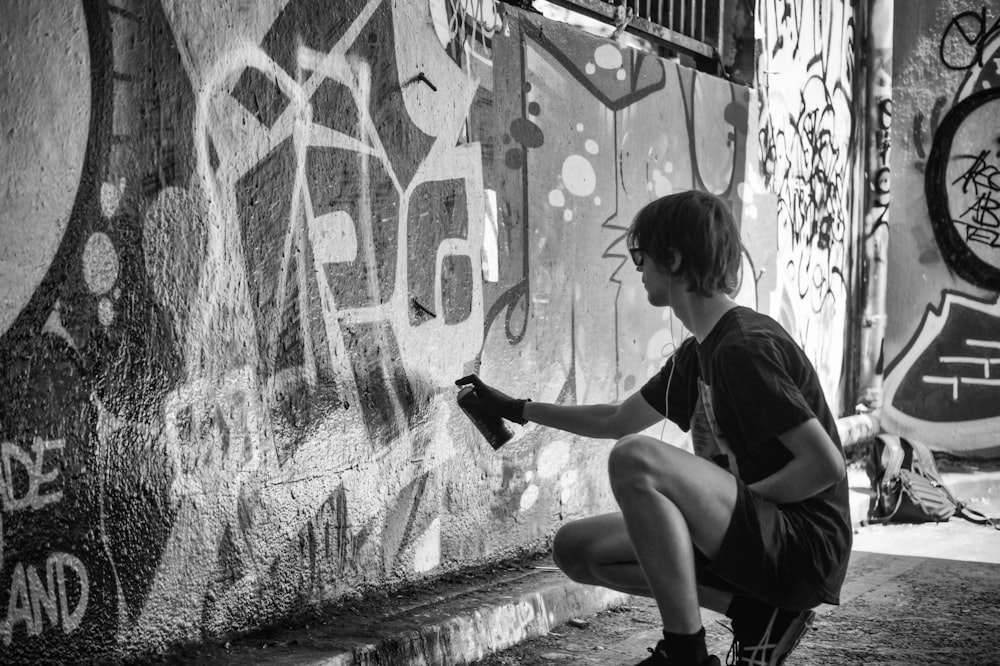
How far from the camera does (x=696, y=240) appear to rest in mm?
2893

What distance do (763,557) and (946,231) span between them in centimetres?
603

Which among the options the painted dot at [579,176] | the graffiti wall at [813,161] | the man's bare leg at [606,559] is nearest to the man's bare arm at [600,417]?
the man's bare leg at [606,559]

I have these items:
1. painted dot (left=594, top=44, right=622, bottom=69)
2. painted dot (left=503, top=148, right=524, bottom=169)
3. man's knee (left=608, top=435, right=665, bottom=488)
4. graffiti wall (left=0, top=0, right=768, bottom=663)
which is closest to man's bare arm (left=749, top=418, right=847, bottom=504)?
man's knee (left=608, top=435, right=665, bottom=488)

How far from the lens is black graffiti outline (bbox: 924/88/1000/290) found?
7.75 m

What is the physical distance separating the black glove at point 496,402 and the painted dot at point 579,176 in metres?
1.56

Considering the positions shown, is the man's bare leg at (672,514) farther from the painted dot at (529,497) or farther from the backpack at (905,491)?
the backpack at (905,491)

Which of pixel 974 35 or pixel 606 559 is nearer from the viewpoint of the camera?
pixel 606 559

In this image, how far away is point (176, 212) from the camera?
3000 mm

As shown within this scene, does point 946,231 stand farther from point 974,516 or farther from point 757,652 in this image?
point 757,652

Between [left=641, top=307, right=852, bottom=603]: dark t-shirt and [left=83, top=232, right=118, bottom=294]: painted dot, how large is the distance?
1.67 meters

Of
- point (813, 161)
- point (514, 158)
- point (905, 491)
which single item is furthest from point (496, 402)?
point (813, 161)

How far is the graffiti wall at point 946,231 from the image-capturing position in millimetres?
7738

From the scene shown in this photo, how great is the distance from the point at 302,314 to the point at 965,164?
20.3 ft

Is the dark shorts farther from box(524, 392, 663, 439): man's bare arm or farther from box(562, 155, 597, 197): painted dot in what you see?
box(562, 155, 597, 197): painted dot
